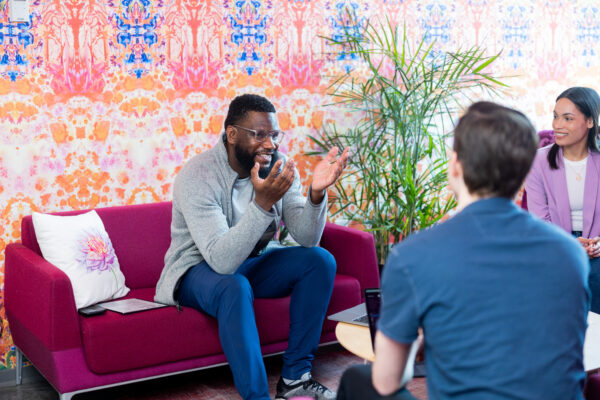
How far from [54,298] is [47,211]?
2.54ft

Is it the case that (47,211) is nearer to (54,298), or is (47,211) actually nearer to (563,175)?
(54,298)

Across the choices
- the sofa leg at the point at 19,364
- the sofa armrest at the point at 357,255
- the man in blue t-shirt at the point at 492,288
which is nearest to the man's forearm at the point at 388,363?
the man in blue t-shirt at the point at 492,288

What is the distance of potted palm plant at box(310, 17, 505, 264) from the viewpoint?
3734 millimetres

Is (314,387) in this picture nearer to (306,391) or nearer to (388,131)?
(306,391)

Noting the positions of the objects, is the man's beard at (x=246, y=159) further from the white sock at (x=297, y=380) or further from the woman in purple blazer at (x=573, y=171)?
the woman in purple blazer at (x=573, y=171)

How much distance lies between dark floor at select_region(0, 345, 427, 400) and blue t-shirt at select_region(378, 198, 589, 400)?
1647 mm

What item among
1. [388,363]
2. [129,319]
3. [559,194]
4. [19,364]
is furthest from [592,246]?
[19,364]

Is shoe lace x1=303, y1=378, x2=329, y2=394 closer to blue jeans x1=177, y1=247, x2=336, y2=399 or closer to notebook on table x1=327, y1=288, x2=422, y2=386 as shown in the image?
blue jeans x1=177, y1=247, x2=336, y2=399

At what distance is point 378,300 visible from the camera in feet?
6.92

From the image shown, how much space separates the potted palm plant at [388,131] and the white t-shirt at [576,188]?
0.71 meters

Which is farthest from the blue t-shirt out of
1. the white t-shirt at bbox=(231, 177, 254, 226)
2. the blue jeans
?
the white t-shirt at bbox=(231, 177, 254, 226)

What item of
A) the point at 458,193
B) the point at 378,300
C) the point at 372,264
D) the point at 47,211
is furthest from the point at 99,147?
the point at 458,193

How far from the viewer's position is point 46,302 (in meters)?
2.63

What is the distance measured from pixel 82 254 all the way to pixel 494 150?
2.07 metres
